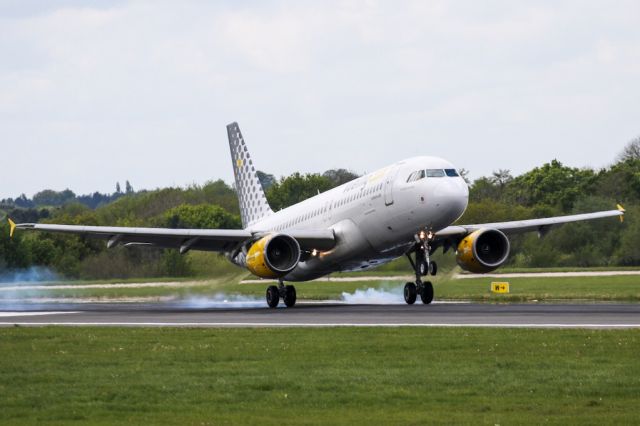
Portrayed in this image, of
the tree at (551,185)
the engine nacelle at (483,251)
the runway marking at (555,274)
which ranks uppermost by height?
the tree at (551,185)

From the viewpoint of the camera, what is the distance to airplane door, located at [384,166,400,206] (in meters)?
40.1

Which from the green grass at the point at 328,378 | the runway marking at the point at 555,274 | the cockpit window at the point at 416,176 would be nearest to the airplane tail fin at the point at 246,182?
the runway marking at the point at 555,274

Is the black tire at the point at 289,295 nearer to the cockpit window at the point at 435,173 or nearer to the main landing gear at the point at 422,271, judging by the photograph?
the main landing gear at the point at 422,271

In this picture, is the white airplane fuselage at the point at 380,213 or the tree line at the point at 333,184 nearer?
the white airplane fuselage at the point at 380,213

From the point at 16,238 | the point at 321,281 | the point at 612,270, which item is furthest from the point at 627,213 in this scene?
the point at 16,238

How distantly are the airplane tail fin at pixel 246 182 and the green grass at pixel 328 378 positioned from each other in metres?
28.3

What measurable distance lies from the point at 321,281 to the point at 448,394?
49.6m

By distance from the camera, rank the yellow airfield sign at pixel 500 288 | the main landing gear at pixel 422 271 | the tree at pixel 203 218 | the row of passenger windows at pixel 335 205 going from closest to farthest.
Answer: the main landing gear at pixel 422 271, the row of passenger windows at pixel 335 205, the yellow airfield sign at pixel 500 288, the tree at pixel 203 218

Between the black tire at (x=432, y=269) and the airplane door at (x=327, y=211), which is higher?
the airplane door at (x=327, y=211)

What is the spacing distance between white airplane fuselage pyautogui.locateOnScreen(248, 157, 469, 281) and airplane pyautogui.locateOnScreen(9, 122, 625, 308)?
0.10ft

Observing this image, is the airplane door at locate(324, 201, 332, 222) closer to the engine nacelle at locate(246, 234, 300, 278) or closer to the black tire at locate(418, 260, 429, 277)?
the engine nacelle at locate(246, 234, 300, 278)

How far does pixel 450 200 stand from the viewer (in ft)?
126

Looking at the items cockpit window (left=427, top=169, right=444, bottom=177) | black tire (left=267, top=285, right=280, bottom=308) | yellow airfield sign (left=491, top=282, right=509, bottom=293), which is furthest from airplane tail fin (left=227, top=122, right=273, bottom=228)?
cockpit window (left=427, top=169, right=444, bottom=177)

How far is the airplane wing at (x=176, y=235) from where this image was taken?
4250 cm
